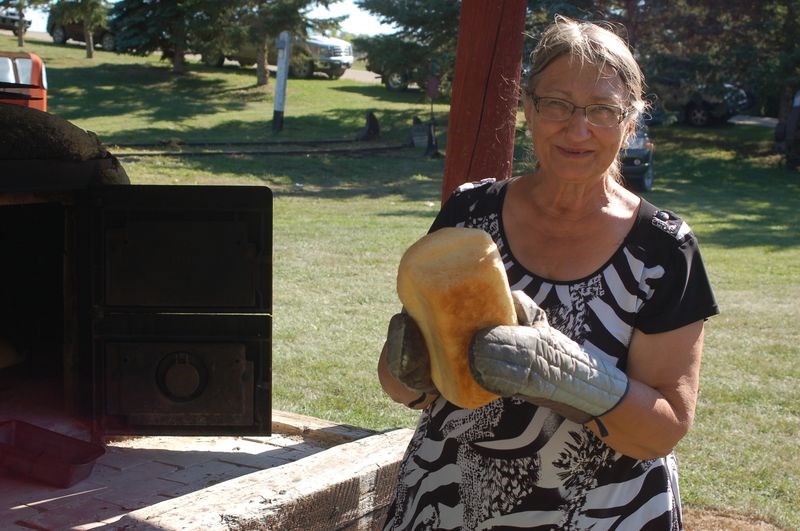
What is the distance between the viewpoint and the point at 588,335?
204 cm

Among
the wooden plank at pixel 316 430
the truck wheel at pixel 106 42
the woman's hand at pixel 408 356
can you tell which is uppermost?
the truck wheel at pixel 106 42

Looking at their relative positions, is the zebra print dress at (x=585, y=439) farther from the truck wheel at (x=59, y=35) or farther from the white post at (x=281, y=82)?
the truck wheel at (x=59, y=35)

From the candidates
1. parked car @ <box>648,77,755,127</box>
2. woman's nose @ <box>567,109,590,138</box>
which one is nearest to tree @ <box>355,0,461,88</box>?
parked car @ <box>648,77,755,127</box>

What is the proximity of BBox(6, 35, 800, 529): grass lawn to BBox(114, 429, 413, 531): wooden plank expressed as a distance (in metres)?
1.85

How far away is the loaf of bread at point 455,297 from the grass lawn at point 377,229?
115 inches

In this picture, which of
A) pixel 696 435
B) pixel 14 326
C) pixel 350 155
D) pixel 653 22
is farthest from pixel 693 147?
pixel 14 326

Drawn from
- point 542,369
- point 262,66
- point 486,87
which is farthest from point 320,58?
point 542,369

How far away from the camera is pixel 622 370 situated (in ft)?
6.71

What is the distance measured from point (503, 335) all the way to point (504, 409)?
314mm

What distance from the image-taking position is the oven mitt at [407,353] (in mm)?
1973

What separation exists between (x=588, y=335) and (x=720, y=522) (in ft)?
8.79

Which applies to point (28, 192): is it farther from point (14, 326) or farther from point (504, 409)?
point (504, 409)

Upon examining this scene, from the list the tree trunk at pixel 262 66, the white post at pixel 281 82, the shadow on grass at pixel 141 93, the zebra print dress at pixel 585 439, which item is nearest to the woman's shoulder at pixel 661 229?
the zebra print dress at pixel 585 439

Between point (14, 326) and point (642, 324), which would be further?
point (14, 326)
